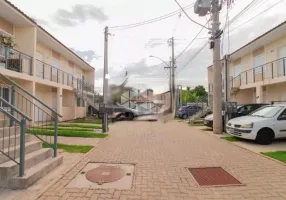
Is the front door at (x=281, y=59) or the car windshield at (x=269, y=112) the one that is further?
the front door at (x=281, y=59)

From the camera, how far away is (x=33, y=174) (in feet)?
15.0

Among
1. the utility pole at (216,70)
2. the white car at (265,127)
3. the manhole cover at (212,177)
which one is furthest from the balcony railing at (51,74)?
the manhole cover at (212,177)

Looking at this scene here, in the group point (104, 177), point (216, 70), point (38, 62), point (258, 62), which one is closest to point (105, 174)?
point (104, 177)

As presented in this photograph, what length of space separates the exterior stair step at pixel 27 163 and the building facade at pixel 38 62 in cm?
309

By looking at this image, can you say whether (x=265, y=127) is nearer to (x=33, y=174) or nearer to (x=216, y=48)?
(x=216, y=48)

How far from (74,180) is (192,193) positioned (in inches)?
91.6

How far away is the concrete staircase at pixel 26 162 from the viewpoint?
426 centimetres

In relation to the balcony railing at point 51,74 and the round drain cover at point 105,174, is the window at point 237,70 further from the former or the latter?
the round drain cover at point 105,174

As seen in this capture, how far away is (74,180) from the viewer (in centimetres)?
490

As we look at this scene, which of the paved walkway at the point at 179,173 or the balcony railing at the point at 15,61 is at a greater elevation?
the balcony railing at the point at 15,61

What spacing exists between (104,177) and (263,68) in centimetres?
1699

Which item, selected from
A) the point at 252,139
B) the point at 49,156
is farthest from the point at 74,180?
the point at 252,139

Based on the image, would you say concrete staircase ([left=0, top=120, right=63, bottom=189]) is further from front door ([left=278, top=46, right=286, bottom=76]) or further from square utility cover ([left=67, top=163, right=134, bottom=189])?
front door ([left=278, top=46, right=286, bottom=76])

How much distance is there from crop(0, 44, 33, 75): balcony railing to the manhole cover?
36.1 feet
